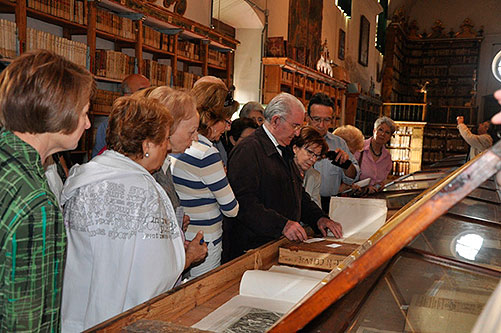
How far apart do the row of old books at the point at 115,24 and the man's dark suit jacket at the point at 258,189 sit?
3.00 meters

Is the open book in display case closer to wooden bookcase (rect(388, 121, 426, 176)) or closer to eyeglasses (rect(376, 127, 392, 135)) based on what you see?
eyeglasses (rect(376, 127, 392, 135))

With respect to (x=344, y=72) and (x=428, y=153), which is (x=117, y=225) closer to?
(x=344, y=72)

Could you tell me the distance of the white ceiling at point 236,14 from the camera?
853 cm

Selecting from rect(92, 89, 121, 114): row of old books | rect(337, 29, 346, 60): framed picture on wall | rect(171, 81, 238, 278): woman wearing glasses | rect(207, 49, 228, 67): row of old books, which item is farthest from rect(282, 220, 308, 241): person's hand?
rect(337, 29, 346, 60): framed picture on wall

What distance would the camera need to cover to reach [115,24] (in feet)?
17.2

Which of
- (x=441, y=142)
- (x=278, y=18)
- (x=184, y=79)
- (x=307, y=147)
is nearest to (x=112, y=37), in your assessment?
(x=184, y=79)

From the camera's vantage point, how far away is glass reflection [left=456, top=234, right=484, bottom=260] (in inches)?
60.3

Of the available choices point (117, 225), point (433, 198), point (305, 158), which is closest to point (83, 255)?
point (117, 225)

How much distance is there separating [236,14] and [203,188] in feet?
24.0

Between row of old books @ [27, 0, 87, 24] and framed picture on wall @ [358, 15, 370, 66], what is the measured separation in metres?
12.9

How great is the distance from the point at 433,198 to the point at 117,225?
118 cm

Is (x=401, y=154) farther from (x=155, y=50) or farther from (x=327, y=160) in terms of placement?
(x=327, y=160)

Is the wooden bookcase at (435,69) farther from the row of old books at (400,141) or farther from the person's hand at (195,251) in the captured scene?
the person's hand at (195,251)

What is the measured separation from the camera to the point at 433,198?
0.69 m
